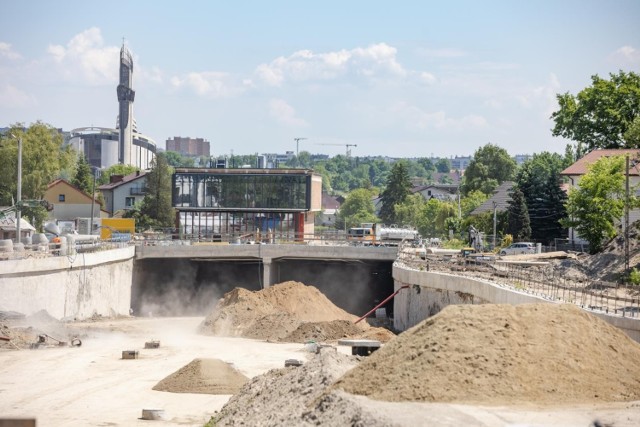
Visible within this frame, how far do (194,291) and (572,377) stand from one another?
2429 inches

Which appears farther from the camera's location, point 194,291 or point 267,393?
point 194,291

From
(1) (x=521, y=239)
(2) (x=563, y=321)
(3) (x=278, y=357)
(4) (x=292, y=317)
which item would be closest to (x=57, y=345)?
(3) (x=278, y=357)

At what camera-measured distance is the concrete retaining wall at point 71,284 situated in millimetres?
56812

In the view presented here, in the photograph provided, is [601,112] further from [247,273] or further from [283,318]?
[283,318]

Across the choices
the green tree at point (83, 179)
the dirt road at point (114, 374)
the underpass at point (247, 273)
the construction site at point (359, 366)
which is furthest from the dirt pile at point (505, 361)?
the green tree at point (83, 179)

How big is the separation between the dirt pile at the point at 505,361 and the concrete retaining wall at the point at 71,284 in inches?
1348

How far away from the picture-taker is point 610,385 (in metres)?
24.3

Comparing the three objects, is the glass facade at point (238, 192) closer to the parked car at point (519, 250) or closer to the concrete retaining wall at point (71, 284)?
the parked car at point (519, 250)

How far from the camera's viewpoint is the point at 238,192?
114938mm

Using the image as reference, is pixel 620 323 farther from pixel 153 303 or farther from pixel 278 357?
pixel 153 303

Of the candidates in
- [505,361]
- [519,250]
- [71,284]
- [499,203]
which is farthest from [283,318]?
[499,203]

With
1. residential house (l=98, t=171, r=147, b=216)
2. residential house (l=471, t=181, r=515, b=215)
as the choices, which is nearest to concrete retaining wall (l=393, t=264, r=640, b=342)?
residential house (l=471, t=181, r=515, b=215)

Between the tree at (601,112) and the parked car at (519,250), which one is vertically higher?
the tree at (601,112)

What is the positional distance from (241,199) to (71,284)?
5085 cm
